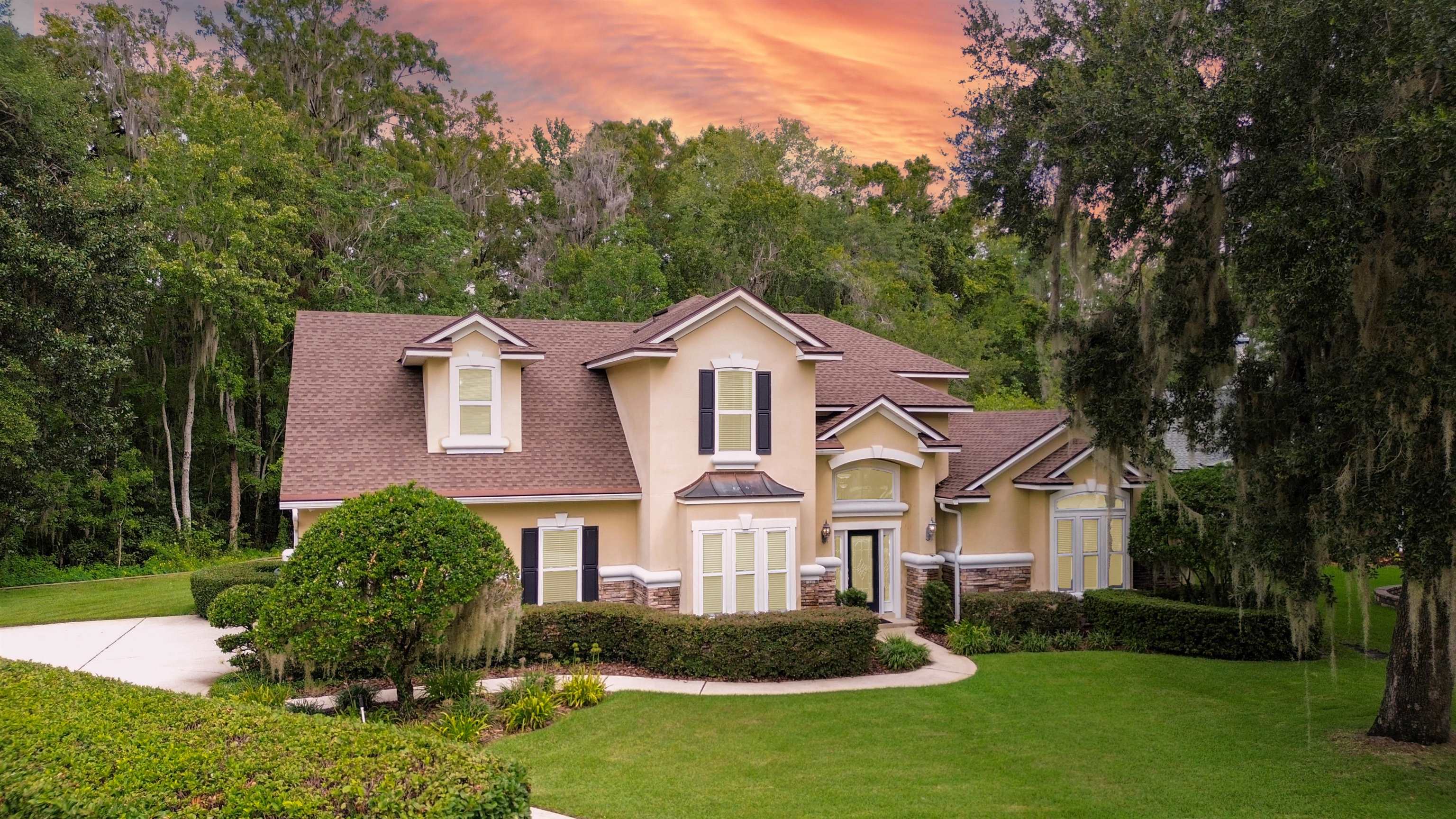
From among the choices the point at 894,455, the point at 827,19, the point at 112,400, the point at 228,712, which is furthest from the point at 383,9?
the point at 228,712

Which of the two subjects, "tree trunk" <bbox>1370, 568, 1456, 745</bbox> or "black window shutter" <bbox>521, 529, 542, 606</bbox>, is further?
"black window shutter" <bbox>521, 529, 542, 606</bbox>

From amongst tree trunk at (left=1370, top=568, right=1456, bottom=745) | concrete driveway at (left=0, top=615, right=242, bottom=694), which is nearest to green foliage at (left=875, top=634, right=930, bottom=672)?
tree trunk at (left=1370, top=568, right=1456, bottom=745)

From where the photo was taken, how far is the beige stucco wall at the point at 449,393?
16094mm

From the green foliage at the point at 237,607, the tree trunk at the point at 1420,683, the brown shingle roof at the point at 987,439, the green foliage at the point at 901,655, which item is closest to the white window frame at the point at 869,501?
the brown shingle roof at the point at 987,439

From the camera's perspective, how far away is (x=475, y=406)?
1630 centimetres

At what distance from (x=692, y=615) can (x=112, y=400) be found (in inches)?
862

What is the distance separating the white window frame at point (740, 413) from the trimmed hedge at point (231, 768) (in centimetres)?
930

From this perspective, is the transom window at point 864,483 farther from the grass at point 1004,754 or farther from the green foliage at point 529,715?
the green foliage at point 529,715

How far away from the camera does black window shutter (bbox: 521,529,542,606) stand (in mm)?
15648

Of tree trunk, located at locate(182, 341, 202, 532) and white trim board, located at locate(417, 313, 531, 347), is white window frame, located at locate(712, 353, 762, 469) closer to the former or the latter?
white trim board, located at locate(417, 313, 531, 347)

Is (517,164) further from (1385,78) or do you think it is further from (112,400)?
(1385,78)

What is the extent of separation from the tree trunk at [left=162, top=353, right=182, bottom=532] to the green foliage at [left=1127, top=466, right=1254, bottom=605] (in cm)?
2606

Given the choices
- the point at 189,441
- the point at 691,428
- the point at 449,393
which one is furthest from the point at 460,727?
the point at 189,441

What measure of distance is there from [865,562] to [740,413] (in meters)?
4.38
